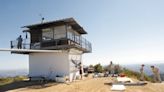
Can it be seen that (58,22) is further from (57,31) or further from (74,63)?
(74,63)

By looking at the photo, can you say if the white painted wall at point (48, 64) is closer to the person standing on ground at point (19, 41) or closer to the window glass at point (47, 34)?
the person standing on ground at point (19, 41)

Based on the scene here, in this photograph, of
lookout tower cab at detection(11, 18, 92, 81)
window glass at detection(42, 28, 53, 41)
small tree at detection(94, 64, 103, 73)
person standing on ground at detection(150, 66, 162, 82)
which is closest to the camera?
person standing on ground at detection(150, 66, 162, 82)

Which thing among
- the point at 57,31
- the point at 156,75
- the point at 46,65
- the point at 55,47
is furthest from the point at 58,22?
the point at 156,75

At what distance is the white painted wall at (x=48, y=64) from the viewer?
21.8 metres

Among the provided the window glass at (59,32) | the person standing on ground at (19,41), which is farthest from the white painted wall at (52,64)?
the window glass at (59,32)

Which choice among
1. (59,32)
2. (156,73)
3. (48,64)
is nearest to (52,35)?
(59,32)

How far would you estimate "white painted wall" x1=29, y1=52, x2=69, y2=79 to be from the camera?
2178 cm

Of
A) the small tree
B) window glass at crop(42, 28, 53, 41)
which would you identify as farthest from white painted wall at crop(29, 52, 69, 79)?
the small tree

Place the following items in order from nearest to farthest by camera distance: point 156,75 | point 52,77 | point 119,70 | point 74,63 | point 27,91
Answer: point 27,91, point 156,75, point 52,77, point 74,63, point 119,70

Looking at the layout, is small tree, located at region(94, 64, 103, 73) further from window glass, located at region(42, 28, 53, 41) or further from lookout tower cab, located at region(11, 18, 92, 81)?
window glass, located at region(42, 28, 53, 41)

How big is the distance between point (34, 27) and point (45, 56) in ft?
11.5

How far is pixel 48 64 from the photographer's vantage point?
73.9 feet

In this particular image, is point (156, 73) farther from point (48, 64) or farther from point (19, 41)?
point (19, 41)

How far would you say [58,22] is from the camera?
22.3 metres
